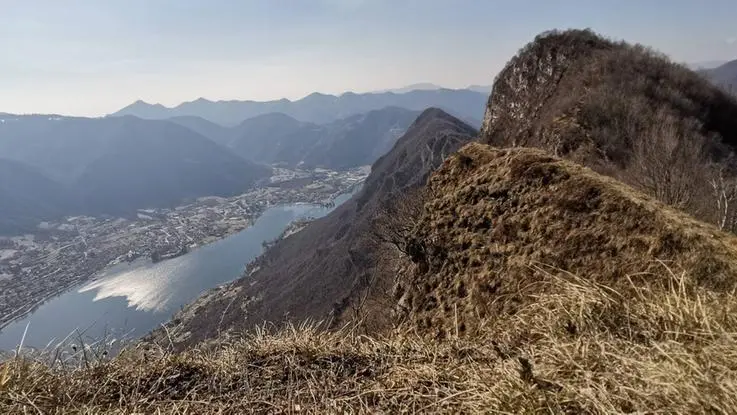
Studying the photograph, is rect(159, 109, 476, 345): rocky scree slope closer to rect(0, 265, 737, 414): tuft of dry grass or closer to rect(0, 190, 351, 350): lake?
rect(0, 190, 351, 350): lake

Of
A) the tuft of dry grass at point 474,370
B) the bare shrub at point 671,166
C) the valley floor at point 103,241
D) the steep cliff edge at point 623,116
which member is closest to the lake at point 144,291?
the valley floor at point 103,241

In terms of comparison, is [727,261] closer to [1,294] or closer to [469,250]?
[469,250]

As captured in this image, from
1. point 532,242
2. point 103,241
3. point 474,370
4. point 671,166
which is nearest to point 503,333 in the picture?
point 474,370

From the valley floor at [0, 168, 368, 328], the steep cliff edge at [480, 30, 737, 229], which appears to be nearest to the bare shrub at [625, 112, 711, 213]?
the steep cliff edge at [480, 30, 737, 229]

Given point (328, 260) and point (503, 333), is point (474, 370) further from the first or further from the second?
point (328, 260)

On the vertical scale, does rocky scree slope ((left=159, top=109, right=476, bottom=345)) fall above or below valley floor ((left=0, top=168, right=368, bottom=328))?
above

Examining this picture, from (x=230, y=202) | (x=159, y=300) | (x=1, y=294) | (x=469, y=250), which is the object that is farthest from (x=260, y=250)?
(x=469, y=250)
